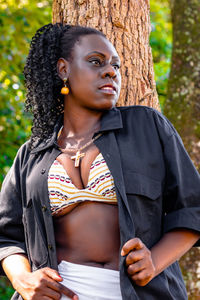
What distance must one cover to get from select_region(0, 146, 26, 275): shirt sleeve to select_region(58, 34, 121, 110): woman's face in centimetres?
63

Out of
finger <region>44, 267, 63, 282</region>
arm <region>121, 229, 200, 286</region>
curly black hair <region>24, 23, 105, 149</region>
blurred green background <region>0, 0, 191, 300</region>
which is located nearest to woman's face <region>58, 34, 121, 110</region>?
curly black hair <region>24, 23, 105, 149</region>

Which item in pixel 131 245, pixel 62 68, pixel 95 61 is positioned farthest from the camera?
pixel 62 68

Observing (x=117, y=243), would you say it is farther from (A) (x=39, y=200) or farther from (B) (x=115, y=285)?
(A) (x=39, y=200)

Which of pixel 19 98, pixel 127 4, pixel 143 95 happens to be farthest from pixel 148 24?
pixel 19 98

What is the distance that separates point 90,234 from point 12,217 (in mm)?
625

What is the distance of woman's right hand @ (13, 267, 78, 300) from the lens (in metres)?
2.43

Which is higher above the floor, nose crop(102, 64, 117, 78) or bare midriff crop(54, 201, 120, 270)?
nose crop(102, 64, 117, 78)

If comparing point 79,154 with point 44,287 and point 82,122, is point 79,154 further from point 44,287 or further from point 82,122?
point 44,287

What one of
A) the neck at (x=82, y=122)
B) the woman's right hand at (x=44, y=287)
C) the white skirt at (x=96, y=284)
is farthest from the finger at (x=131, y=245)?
the neck at (x=82, y=122)

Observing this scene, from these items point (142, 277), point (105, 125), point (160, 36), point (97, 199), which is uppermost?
point (160, 36)

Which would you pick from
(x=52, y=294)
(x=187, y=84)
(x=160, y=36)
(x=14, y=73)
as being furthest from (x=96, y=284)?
(x=160, y=36)

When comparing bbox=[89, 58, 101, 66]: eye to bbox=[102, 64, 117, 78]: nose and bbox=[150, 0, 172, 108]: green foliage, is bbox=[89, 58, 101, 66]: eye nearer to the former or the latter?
bbox=[102, 64, 117, 78]: nose

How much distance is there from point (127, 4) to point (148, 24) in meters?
0.23

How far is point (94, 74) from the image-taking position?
2805 mm
